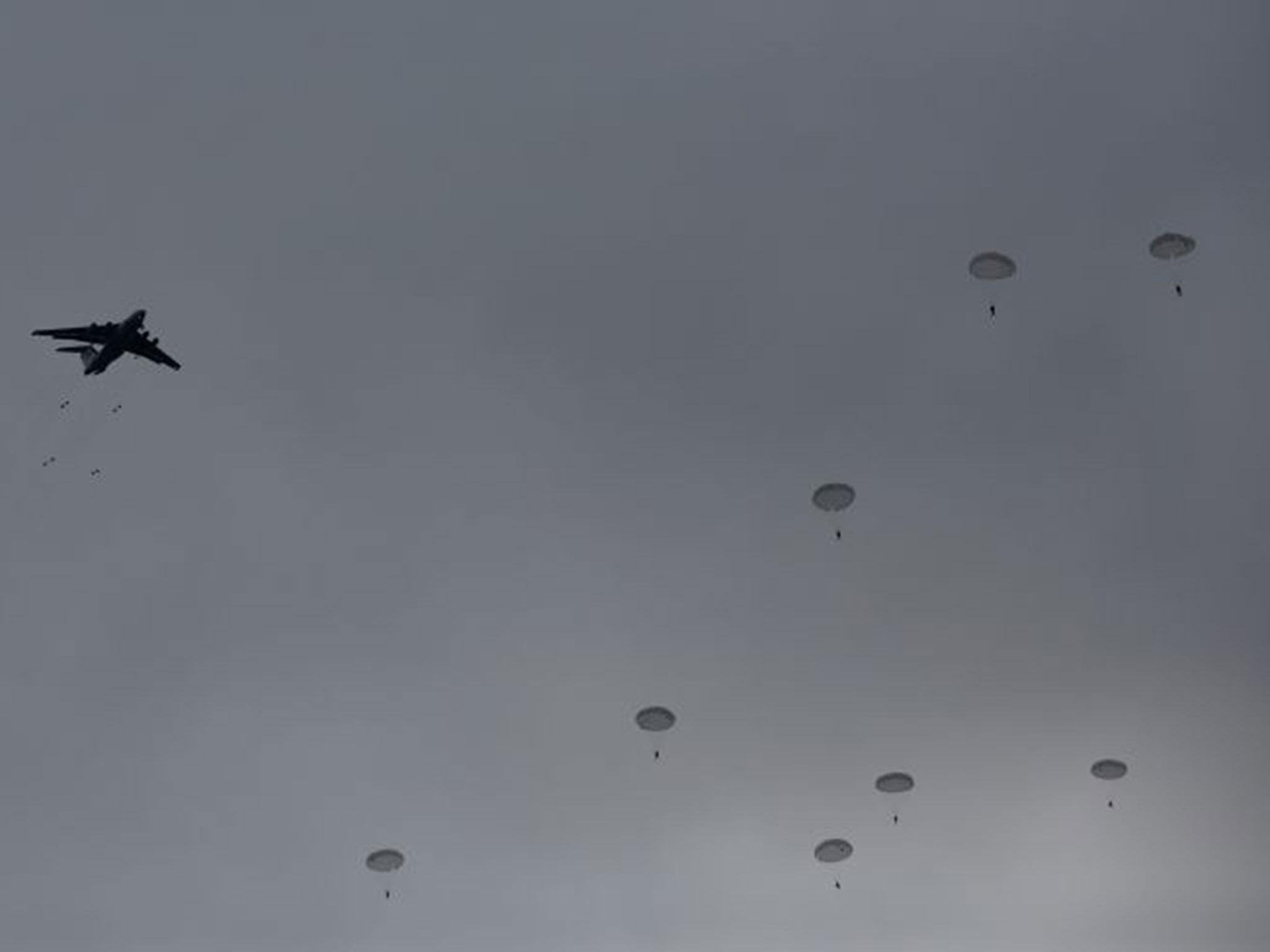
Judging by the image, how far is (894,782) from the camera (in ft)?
79.9

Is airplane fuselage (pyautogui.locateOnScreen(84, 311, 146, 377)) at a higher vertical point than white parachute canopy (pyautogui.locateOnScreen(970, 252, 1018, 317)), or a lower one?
lower

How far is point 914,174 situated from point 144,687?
8698mm

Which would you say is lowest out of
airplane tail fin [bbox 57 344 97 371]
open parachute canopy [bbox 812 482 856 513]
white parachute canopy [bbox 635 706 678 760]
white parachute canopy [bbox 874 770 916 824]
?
white parachute canopy [bbox 874 770 916 824]

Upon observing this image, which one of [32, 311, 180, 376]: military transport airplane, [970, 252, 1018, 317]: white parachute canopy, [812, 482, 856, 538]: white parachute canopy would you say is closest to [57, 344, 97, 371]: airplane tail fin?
[32, 311, 180, 376]: military transport airplane

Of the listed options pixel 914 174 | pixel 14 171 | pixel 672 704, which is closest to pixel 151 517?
pixel 14 171

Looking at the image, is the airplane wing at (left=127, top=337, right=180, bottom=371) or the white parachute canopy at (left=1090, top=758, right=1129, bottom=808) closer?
the airplane wing at (left=127, top=337, right=180, bottom=371)

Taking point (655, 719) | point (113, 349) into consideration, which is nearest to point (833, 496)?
point (655, 719)

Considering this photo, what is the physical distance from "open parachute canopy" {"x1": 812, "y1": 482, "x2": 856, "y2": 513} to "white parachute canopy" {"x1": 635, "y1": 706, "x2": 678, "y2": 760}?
104 inches

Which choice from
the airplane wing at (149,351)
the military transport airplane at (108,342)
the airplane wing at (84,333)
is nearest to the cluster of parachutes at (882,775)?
the airplane wing at (149,351)

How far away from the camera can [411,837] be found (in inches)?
963

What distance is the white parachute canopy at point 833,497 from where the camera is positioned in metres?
22.4

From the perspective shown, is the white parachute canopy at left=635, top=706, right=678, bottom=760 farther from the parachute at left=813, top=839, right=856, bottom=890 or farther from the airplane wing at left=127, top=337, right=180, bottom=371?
the airplane wing at left=127, top=337, right=180, bottom=371

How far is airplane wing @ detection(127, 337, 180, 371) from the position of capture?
21.0 meters

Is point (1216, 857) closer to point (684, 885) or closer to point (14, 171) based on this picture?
point (684, 885)
